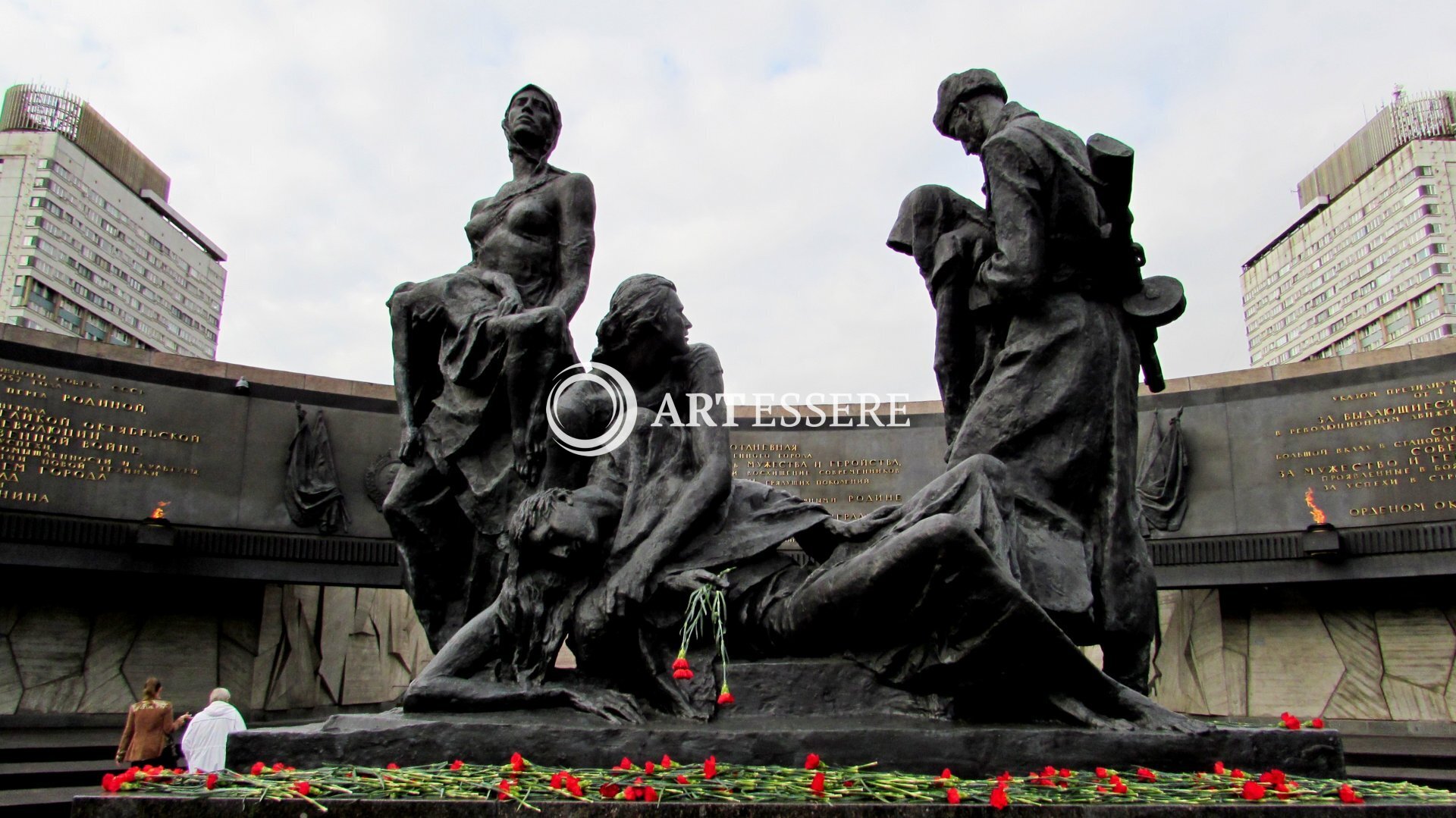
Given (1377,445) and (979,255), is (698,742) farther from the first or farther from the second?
(1377,445)

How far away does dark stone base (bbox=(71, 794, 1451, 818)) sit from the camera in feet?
7.99

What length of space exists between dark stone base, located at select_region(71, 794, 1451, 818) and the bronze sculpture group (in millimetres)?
685

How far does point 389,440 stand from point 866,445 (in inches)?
250

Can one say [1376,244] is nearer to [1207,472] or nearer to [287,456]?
[1207,472]

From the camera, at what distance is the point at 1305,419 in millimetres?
12258

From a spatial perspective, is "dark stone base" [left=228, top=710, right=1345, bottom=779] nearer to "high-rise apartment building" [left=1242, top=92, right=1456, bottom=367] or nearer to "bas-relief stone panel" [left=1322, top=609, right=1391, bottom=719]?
"bas-relief stone panel" [left=1322, top=609, right=1391, bottom=719]

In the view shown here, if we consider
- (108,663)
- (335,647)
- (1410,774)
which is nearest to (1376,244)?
(1410,774)

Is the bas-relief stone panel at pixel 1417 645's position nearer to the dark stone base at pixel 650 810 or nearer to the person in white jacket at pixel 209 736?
the dark stone base at pixel 650 810

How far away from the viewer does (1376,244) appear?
145ft

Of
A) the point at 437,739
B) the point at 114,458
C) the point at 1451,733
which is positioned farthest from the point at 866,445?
the point at 437,739

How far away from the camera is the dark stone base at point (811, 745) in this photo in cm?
302

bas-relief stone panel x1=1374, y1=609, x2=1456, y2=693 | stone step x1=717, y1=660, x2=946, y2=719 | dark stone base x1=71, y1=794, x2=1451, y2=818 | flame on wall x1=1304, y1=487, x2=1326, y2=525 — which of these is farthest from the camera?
flame on wall x1=1304, y1=487, x2=1326, y2=525

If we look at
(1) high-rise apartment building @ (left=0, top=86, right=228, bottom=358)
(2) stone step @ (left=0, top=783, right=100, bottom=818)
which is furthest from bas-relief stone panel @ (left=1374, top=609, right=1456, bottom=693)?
(1) high-rise apartment building @ (left=0, top=86, right=228, bottom=358)

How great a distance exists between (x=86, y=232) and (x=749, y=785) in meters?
54.7
